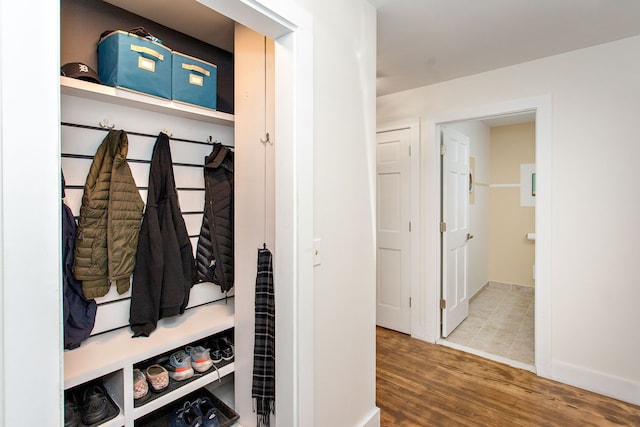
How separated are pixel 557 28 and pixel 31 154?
271cm

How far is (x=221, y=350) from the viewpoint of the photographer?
191cm

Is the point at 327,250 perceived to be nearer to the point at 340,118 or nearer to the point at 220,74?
the point at 340,118

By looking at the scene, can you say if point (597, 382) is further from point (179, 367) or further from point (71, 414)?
point (71, 414)

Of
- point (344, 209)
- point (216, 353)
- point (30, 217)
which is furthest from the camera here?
point (216, 353)

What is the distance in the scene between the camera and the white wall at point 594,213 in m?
2.13

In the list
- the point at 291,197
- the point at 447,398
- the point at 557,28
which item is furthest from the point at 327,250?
the point at 557,28

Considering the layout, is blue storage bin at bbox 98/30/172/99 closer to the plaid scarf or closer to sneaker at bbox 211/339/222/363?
the plaid scarf

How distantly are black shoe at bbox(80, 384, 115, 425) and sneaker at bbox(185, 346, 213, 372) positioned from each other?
0.41 meters

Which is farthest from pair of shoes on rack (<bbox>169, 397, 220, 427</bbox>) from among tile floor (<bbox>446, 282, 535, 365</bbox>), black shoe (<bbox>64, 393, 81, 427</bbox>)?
tile floor (<bbox>446, 282, 535, 365</bbox>)

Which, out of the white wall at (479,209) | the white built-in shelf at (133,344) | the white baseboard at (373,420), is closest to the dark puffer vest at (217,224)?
the white built-in shelf at (133,344)

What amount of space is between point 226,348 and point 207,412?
333 mm

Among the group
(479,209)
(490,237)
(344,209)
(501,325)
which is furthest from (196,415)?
(490,237)

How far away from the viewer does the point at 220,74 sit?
222cm

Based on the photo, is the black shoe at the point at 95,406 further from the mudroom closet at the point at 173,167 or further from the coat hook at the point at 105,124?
the coat hook at the point at 105,124
